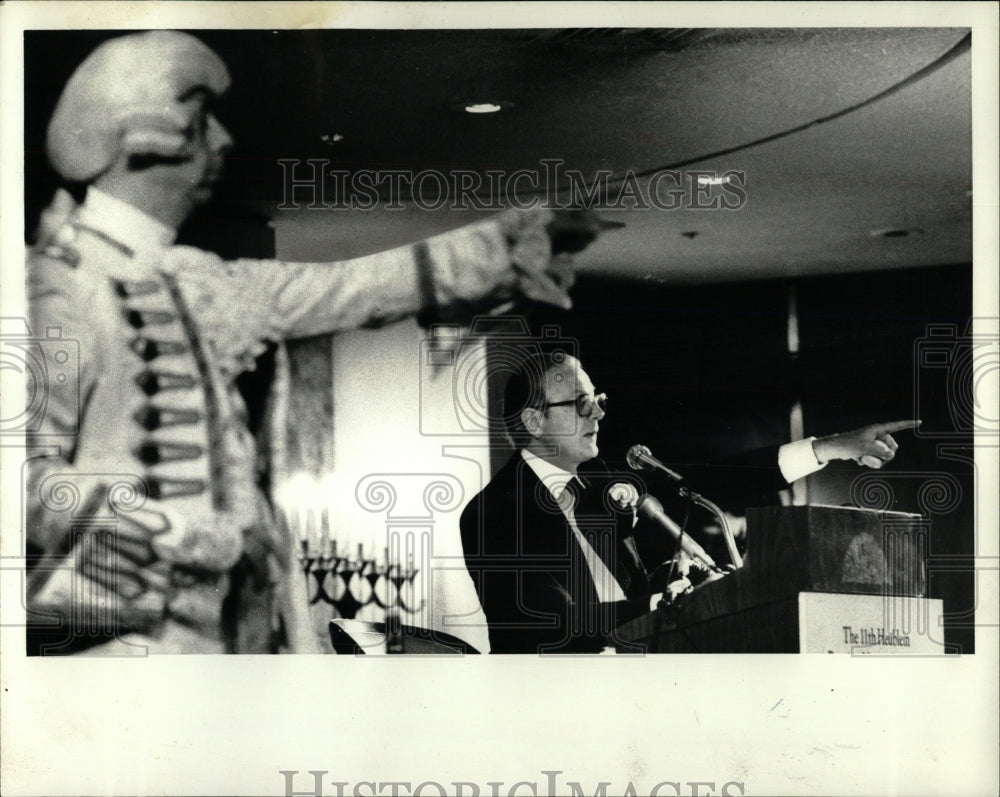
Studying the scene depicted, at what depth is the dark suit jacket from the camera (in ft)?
11.1

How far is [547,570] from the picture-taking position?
11.1 feet

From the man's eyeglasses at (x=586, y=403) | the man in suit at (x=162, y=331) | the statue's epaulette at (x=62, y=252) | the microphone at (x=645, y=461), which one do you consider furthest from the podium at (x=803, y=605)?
the statue's epaulette at (x=62, y=252)

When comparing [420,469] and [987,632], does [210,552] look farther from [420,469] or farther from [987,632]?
[987,632]

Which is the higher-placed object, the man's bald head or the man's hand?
the man's bald head

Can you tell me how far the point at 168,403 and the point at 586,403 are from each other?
1.09 m

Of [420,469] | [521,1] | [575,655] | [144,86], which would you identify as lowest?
[575,655]

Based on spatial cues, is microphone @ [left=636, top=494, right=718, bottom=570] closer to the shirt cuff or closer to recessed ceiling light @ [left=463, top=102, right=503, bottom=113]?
the shirt cuff

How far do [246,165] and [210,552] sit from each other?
1.01 meters

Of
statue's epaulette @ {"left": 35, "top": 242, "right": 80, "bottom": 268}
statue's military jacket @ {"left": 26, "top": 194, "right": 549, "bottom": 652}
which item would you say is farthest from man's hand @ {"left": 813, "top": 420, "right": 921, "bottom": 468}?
statue's epaulette @ {"left": 35, "top": 242, "right": 80, "bottom": 268}

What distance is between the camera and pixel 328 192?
3389 mm

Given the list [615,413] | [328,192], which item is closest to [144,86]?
[328,192]

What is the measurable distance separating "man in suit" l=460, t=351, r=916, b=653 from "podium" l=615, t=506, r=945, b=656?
95 millimetres

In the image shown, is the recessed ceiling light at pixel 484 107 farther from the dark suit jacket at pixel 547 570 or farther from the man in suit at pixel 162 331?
the dark suit jacket at pixel 547 570

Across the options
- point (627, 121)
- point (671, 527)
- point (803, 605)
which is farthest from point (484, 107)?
point (803, 605)
